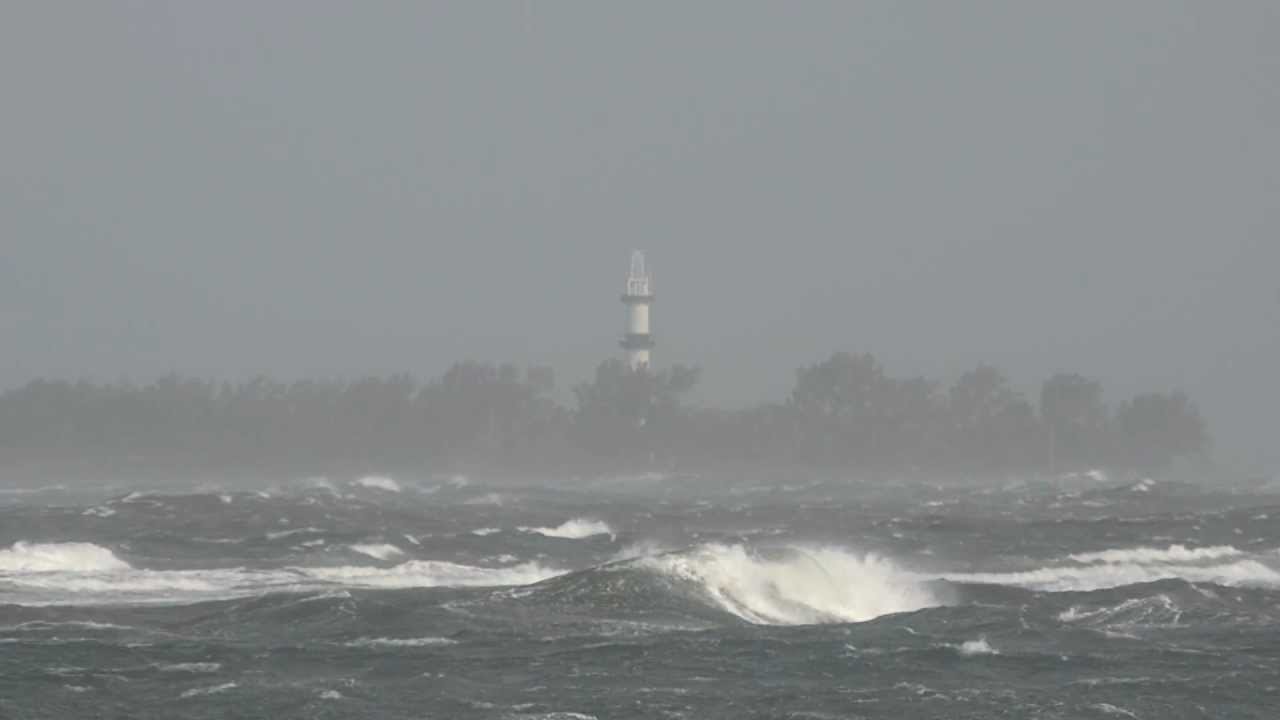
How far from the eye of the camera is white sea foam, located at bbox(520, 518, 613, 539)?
206 ft

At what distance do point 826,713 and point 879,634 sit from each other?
7.06 metres

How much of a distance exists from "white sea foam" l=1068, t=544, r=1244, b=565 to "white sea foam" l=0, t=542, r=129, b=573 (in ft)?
83.5

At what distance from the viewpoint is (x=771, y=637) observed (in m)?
31.3

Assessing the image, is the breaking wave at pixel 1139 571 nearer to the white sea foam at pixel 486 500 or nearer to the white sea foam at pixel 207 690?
the white sea foam at pixel 207 690

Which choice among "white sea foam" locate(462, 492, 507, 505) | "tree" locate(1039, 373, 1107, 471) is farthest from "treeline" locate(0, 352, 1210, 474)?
"white sea foam" locate(462, 492, 507, 505)

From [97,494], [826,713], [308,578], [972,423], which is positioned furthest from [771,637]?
[972,423]

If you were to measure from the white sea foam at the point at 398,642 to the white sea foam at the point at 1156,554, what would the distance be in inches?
999

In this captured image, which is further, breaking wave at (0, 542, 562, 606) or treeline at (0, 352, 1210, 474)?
treeline at (0, 352, 1210, 474)

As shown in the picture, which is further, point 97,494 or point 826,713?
point 97,494

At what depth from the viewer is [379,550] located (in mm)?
52781

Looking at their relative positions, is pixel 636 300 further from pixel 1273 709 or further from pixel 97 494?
pixel 1273 709

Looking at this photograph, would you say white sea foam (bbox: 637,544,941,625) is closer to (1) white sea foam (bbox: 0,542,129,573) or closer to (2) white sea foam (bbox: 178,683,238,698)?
(2) white sea foam (bbox: 178,683,238,698)

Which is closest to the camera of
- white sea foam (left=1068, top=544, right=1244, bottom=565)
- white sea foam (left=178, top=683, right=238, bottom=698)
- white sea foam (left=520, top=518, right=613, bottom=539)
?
white sea foam (left=178, top=683, right=238, bottom=698)

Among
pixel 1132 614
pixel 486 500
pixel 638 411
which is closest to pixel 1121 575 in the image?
pixel 1132 614
